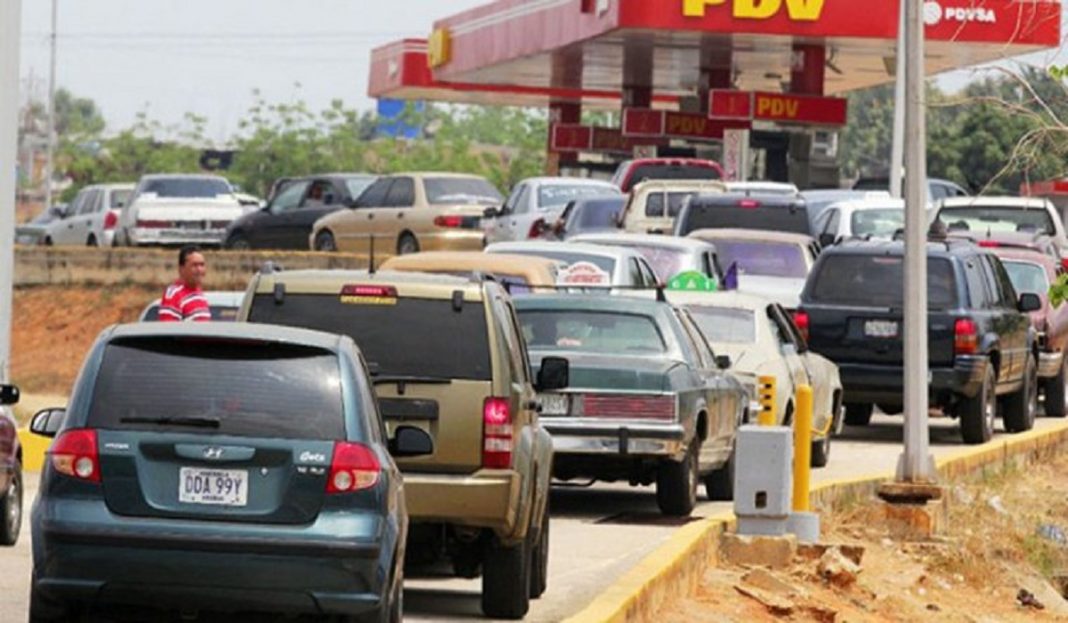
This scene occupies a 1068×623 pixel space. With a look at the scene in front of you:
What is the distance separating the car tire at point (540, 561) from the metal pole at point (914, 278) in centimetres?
712

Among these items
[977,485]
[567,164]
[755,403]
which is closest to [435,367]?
[755,403]

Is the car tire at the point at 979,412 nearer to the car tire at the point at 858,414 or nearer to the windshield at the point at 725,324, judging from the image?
the car tire at the point at 858,414

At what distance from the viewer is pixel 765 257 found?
33281 millimetres

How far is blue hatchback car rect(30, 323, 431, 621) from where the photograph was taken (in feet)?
36.9

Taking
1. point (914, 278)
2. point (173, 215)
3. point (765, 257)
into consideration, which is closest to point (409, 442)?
point (914, 278)

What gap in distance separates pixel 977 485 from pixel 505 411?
41.5ft

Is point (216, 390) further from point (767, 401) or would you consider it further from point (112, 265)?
point (112, 265)

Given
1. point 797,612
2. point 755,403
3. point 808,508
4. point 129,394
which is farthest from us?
point 755,403

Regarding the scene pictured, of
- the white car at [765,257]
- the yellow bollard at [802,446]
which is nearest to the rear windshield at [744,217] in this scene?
the white car at [765,257]

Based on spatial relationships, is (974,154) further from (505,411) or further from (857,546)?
(505,411)

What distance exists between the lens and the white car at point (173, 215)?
2100 inches

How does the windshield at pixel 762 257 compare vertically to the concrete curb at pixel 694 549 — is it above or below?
above

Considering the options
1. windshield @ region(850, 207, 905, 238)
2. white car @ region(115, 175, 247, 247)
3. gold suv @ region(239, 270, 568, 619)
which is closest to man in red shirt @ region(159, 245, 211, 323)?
gold suv @ region(239, 270, 568, 619)

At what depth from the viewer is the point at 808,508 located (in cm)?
1986
